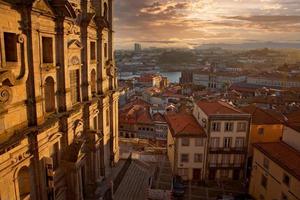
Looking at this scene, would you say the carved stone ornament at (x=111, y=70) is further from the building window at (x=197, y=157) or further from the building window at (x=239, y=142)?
the building window at (x=239, y=142)

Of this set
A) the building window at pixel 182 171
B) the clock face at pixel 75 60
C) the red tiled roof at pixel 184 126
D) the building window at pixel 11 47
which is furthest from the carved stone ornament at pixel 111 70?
the building window at pixel 11 47

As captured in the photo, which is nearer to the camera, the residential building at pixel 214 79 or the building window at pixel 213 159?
the building window at pixel 213 159

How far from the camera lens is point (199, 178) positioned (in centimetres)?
3878

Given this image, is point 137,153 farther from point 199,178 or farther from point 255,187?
point 255,187

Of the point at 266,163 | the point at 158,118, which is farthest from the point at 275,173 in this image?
the point at 158,118

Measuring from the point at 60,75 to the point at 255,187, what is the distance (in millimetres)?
26665

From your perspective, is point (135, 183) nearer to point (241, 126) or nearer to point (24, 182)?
point (241, 126)

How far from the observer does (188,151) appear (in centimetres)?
3778

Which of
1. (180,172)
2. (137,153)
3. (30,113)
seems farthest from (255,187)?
(30,113)

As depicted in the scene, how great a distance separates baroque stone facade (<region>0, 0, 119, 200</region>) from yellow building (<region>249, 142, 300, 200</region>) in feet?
60.6

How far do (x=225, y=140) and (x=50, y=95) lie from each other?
2563 centimetres

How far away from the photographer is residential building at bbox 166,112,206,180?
37250 mm

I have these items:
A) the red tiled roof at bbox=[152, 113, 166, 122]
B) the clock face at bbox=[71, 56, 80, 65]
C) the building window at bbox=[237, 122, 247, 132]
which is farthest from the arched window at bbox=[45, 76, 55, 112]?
the red tiled roof at bbox=[152, 113, 166, 122]

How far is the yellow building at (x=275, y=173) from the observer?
85.9ft
